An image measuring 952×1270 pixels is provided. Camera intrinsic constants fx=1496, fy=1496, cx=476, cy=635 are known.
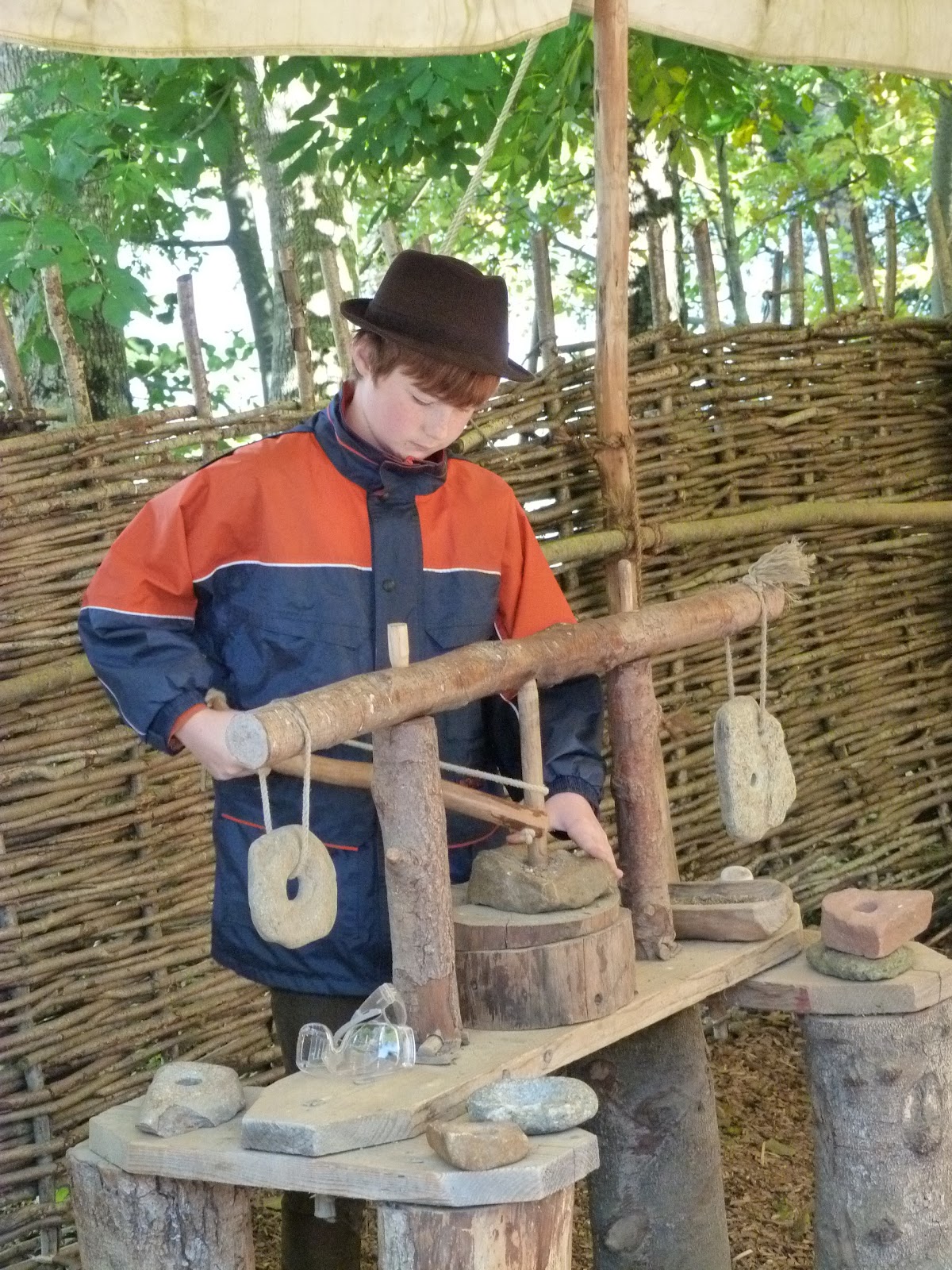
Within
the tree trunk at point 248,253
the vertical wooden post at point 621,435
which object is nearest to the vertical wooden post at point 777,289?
the vertical wooden post at point 621,435

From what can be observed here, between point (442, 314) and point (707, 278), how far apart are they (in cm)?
230

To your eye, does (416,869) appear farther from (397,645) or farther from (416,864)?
(397,645)

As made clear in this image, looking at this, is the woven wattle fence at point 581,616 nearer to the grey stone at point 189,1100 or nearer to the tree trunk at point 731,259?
the tree trunk at point 731,259

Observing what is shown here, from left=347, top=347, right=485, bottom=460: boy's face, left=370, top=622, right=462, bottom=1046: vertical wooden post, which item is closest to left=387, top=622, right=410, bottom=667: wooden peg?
left=370, top=622, right=462, bottom=1046: vertical wooden post

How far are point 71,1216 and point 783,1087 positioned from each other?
1.83 m

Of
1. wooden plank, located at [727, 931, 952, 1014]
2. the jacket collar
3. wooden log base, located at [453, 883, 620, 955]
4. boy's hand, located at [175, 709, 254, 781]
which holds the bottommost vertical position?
wooden plank, located at [727, 931, 952, 1014]

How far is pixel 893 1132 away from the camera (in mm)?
2254

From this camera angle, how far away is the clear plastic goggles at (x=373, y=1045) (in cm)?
184

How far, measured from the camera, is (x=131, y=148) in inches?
214

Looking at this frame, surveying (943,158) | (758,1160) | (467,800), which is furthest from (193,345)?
(943,158)

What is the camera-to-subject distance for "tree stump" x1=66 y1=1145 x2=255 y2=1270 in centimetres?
182

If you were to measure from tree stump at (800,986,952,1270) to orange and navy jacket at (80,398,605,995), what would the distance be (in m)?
0.73

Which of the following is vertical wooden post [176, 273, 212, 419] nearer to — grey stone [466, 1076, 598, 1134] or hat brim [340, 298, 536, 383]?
hat brim [340, 298, 536, 383]

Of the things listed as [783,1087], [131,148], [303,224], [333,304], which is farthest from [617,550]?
[303,224]
